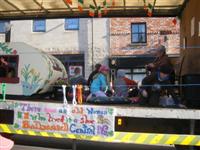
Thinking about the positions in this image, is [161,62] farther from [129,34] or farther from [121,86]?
[129,34]

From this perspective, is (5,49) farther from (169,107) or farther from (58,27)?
(58,27)

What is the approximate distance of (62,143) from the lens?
32.3 ft

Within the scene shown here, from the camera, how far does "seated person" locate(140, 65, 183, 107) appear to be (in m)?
7.10

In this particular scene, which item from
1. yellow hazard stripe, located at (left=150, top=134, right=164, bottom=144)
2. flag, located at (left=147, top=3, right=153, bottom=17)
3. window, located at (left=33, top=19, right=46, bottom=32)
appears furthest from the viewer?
window, located at (left=33, top=19, right=46, bottom=32)

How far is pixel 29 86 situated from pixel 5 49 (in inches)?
37.6

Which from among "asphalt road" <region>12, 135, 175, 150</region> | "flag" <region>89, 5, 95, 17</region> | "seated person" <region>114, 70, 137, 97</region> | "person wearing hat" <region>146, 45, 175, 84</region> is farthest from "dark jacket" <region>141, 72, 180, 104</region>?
"flag" <region>89, 5, 95, 17</region>

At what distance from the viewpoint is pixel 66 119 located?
22.0ft

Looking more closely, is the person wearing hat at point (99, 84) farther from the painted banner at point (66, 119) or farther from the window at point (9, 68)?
the window at point (9, 68)

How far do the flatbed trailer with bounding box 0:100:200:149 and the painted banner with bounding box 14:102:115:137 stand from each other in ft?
Result: 0.13

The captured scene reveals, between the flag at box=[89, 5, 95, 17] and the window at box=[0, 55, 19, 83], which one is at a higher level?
the flag at box=[89, 5, 95, 17]

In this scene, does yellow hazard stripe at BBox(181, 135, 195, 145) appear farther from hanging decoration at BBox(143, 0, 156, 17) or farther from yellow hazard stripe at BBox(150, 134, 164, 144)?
hanging decoration at BBox(143, 0, 156, 17)

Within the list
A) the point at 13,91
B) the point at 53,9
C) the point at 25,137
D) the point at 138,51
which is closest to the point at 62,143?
the point at 25,137

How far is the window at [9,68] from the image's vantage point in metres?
8.20

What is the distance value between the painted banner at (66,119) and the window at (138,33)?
1902 centimetres
